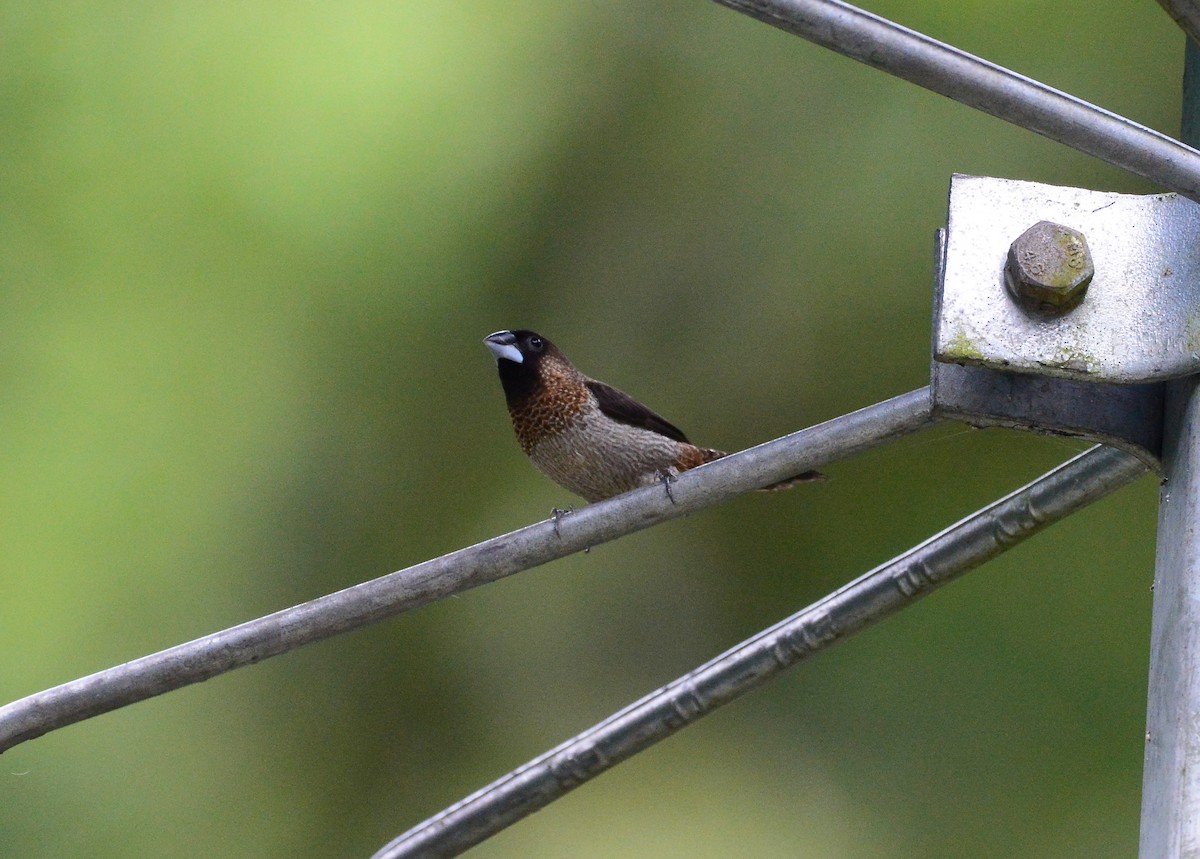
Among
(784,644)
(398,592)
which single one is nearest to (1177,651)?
(784,644)

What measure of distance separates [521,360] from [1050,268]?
5.02ft

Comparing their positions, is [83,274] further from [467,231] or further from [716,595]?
[716,595]

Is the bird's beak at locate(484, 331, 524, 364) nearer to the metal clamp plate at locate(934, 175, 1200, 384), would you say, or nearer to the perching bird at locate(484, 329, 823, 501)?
the perching bird at locate(484, 329, 823, 501)

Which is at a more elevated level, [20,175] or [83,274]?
[20,175]

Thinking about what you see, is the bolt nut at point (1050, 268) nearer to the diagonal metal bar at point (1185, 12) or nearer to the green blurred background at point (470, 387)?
the diagonal metal bar at point (1185, 12)

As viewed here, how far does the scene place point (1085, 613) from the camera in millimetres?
2426

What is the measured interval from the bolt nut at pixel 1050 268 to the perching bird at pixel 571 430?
1455 mm

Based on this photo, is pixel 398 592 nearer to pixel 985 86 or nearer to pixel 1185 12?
pixel 985 86

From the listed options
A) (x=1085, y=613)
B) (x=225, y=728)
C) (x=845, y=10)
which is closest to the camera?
(x=845, y=10)

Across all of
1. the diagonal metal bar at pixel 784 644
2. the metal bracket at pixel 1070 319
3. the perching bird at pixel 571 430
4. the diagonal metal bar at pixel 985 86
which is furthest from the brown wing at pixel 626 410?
the diagonal metal bar at pixel 985 86

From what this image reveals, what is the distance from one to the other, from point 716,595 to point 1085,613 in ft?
2.45

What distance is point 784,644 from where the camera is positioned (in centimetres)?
112

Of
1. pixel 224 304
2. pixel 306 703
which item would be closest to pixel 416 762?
pixel 306 703

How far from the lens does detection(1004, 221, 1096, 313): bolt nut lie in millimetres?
835
